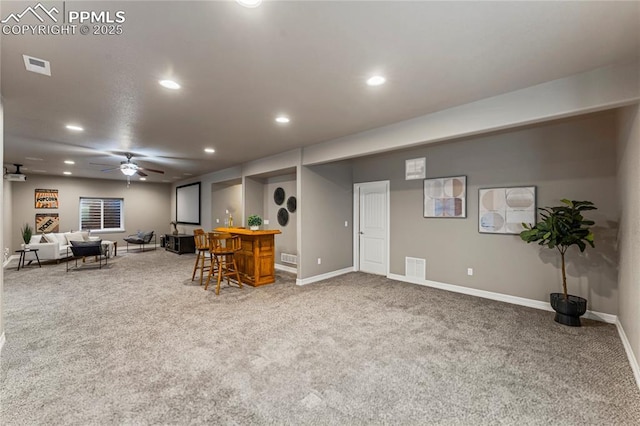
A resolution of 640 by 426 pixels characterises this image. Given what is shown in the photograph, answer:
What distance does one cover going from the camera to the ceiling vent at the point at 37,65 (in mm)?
2197

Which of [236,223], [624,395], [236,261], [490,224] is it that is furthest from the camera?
[236,223]

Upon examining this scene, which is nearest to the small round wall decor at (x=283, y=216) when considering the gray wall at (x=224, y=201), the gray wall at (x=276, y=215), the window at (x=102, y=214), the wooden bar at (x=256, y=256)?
the gray wall at (x=276, y=215)

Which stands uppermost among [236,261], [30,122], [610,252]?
[30,122]

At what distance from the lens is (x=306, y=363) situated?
254 cm

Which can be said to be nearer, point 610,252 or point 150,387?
point 150,387

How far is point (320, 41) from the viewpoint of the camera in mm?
1995

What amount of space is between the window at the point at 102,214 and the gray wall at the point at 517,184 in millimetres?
9796

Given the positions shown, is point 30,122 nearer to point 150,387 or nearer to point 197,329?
point 197,329

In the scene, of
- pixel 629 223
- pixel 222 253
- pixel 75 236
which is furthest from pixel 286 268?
pixel 75 236

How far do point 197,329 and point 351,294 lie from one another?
2367mm

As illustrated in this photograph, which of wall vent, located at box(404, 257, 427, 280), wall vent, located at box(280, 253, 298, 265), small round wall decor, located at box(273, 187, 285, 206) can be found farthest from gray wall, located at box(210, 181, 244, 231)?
wall vent, located at box(404, 257, 427, 280)

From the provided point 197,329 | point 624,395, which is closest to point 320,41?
point 197,329

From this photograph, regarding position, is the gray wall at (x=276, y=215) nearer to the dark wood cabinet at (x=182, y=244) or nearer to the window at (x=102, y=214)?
the dark wood cabinet at (x=182, y=244)

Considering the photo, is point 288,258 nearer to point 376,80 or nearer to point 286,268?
point 286,268
